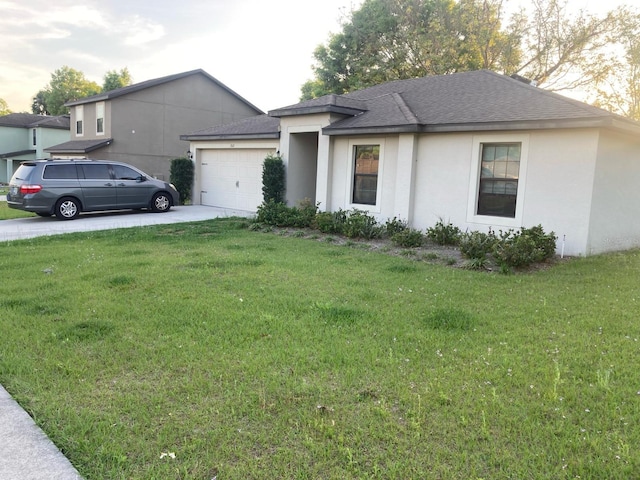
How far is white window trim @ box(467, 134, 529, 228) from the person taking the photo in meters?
10.0

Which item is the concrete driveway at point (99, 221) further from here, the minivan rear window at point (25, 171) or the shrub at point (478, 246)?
the shrub at point (478, 246)

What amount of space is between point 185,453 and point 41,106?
274 ft

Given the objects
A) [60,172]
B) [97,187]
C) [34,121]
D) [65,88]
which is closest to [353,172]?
[97,187]

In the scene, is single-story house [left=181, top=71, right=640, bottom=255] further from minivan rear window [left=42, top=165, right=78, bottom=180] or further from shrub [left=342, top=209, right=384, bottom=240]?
minivan rear window [left=42, top=165, right=78, bottom=180]

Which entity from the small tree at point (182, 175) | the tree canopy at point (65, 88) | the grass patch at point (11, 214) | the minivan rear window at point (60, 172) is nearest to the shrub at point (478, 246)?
the minivan rear window at point (60, 172)

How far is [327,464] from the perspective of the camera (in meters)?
2.82

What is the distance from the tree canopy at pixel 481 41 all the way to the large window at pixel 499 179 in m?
17.1

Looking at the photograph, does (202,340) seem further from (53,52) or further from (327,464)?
(53,52)

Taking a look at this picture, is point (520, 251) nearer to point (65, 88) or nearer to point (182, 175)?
point (182, 175)

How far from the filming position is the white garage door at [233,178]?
17109 millimetres

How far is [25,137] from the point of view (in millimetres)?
39656

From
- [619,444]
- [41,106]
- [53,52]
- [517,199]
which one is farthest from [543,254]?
[41,106]

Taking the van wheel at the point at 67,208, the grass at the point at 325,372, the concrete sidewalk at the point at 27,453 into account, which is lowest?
the concrete sidewalk at the point at 27,453

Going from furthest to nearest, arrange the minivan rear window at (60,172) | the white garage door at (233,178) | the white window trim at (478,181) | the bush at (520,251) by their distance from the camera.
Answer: the white garage door at (233,178) → the minivan rear window at (60,172) → the white window trim at (478,181) → the bush at (520,251)
